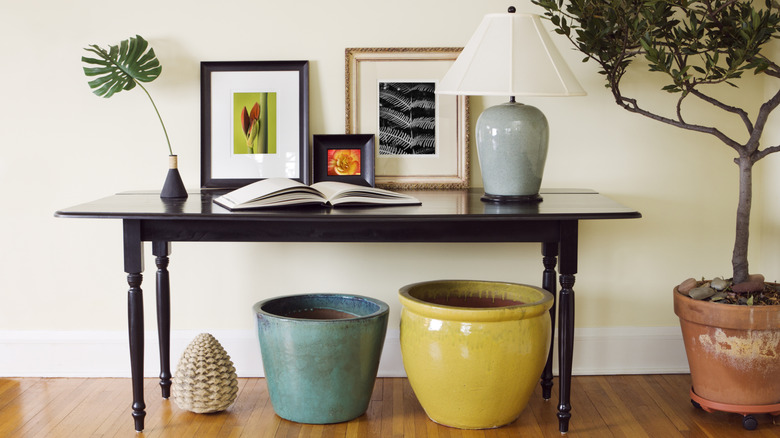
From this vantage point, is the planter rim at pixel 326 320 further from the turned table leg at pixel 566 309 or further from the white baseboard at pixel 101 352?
the turned table leg at pixel 566 309

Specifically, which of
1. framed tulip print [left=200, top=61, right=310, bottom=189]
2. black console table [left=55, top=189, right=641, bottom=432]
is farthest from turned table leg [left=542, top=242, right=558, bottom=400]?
framed tulip print [left=200, top=61, right=310, bottom=189]

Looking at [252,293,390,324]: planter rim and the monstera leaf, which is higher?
the monstera leaf

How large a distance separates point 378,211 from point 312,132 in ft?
2.45

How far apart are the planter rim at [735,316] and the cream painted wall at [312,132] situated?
52cm

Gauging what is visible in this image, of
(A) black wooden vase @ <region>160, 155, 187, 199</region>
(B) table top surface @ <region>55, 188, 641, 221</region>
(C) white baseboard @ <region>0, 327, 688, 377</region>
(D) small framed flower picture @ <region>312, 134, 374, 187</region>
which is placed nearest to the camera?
(B) table top surface @ <region>55, 188, 641, 221</region>

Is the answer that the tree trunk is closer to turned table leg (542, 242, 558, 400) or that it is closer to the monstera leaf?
turned table leg (542, 242, 558, 400)

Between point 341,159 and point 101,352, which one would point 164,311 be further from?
point 341,159

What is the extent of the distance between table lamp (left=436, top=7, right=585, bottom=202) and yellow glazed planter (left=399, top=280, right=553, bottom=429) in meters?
0.39

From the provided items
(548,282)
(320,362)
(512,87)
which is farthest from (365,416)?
(512,87)

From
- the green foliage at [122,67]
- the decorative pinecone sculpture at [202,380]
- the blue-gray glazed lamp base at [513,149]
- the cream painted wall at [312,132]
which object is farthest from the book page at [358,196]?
the green foliage at [122,67]

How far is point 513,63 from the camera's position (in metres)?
2.33

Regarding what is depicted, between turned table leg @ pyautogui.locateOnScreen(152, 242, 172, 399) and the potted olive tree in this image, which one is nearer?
the potted olive tree

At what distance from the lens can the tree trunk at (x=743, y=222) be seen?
2.54m

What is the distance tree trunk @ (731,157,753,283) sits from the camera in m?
2.54
